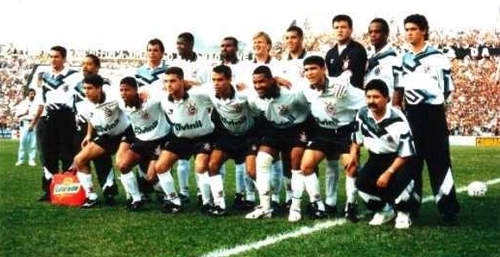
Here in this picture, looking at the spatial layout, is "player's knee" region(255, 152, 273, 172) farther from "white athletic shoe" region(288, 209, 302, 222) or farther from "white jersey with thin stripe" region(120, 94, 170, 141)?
"white jersey with thin stripe" region(120, 94, 170, 141)

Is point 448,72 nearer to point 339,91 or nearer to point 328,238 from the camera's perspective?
point 339,91

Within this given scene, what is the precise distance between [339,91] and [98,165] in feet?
12.9

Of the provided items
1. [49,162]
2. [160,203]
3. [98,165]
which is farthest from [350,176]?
[49,162]

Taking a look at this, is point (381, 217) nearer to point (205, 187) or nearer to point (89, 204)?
point (205, 187)

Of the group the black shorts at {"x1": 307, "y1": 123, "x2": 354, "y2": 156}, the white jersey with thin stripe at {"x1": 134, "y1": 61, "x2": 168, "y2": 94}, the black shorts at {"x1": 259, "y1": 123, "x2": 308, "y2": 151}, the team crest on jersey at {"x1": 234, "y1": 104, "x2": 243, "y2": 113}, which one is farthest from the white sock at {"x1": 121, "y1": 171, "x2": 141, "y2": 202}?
the black shorts at {"x1": 307, "y1": 123, "x2": 354, "y2": 156}

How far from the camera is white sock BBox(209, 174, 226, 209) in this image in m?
7.93

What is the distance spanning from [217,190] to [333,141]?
1.40m

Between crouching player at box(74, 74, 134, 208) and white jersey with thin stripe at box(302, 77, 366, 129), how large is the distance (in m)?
2.64

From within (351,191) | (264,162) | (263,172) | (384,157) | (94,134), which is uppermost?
(94,134)

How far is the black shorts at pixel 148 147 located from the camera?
873 cm

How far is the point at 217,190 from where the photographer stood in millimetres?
7957

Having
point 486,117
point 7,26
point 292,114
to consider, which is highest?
point 7,26

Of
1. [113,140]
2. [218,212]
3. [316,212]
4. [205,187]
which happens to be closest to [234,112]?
[205,187]

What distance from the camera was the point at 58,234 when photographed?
675cm
